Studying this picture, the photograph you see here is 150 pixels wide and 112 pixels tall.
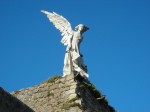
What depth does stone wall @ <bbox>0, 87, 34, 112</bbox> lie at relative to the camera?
722 cm

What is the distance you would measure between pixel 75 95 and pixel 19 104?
459 cm

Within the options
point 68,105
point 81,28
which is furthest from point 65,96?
point 81,28

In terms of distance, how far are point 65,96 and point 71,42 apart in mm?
2425

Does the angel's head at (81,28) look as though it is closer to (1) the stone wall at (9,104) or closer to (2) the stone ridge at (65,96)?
(2) the stone ridge at (65,96)

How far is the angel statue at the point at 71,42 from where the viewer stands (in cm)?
1333

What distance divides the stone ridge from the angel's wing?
6.11 feet

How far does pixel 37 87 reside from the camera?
43.8ft

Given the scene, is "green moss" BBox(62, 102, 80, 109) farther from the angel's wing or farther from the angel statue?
the angel's wing

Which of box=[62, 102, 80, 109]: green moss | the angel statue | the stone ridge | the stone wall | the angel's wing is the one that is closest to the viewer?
the stone wall

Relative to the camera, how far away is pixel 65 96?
12453mm

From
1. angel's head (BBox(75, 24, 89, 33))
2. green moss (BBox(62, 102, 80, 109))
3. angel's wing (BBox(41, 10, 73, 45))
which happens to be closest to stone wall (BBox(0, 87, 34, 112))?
green moss (BBox(62, 102, 80, 109))

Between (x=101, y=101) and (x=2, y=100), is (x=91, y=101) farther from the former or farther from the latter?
(x=2, y=100)

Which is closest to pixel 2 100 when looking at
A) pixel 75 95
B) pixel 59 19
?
pixel 75 95

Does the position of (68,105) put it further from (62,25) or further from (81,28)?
(62,25)
